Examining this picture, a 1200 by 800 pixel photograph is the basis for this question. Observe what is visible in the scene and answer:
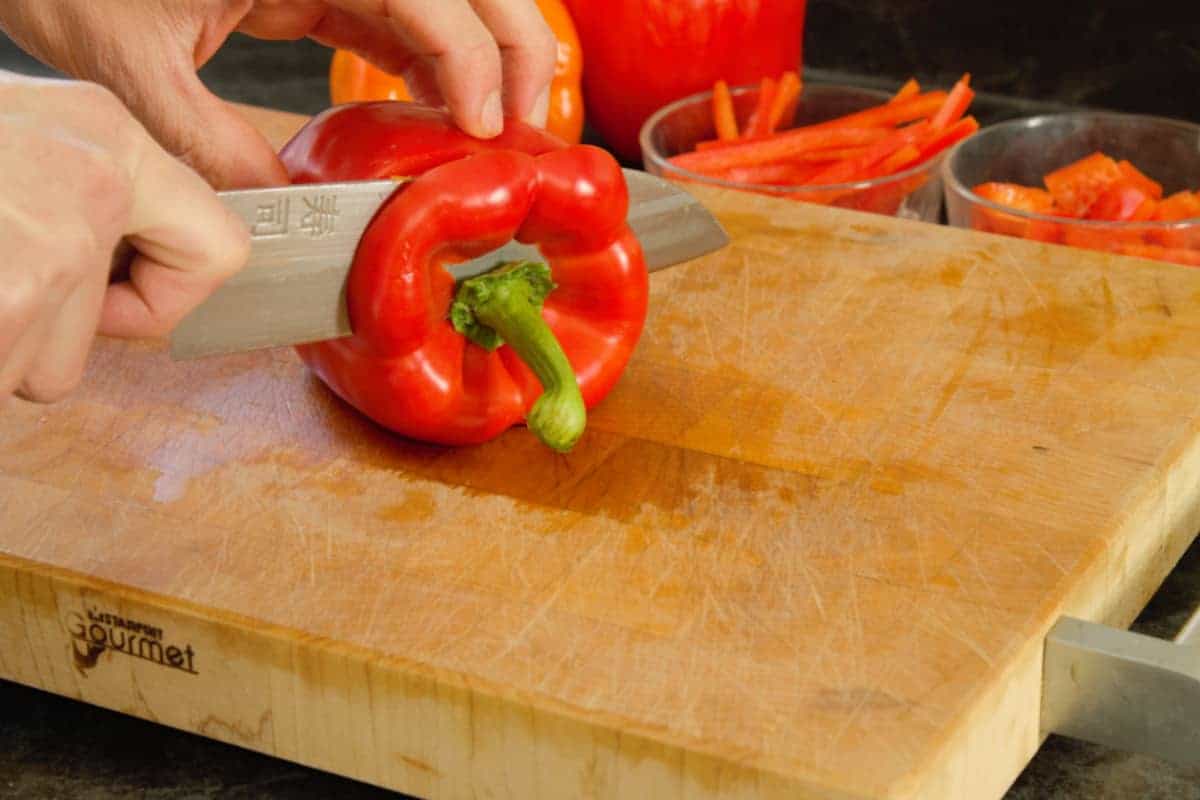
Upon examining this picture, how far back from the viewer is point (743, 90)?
1915 mm

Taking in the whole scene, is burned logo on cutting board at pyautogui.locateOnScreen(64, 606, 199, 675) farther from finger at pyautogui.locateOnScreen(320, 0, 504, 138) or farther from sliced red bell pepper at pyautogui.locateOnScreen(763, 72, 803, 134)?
sliced red bell pepper at pyautogui.locateOnScreen(763, 72, 803, 134)

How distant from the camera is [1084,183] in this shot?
1.69m

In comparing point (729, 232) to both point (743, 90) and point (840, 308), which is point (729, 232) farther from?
point (743, 90)

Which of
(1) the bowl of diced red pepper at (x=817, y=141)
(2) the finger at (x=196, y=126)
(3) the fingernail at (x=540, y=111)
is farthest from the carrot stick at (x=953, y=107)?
(2) the finger at (x=196, y=126)

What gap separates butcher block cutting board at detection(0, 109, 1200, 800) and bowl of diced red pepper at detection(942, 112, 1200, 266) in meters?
0.12

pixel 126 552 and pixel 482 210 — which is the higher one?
pixel 482 210

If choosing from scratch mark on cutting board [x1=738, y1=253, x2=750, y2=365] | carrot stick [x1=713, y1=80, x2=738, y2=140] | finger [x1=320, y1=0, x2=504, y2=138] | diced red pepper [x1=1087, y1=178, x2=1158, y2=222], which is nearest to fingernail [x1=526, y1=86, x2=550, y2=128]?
finger [x1=320, y1=0, x2=504, y2=138]

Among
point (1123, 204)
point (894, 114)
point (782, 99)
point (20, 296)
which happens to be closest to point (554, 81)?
point (782, 99)

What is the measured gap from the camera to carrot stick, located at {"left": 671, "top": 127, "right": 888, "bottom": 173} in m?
1.77

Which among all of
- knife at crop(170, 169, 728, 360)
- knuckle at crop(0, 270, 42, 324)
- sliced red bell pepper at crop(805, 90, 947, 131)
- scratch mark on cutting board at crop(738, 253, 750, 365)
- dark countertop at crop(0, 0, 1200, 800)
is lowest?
dark countertop at crop(0, 0, 1200, 800)

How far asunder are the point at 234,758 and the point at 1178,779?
607 millimetres

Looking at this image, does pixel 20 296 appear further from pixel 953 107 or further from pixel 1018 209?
pixel 953 107

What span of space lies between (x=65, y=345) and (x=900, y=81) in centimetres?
152

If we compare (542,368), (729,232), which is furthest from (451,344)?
(729,232)
